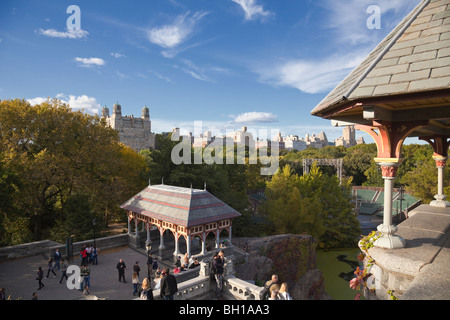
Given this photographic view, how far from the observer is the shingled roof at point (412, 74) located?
12.5ft

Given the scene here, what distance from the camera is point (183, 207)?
18359 mm

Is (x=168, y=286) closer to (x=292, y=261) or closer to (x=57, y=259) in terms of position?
(x=57, y=259)

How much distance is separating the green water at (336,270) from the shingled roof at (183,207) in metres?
12.3

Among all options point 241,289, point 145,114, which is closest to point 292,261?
point 241,289

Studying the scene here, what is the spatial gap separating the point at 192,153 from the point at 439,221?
1003 inches

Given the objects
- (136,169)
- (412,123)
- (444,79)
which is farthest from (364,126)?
(136,169)

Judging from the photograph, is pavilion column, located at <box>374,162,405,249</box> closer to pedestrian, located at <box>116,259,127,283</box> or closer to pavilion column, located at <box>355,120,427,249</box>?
pavilion column, located at <box>355,120,427,249</box>

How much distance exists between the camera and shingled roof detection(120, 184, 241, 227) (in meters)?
17.8

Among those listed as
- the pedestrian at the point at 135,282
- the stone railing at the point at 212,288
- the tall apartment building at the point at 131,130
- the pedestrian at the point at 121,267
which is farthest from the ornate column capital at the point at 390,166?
the tall apartment building at the point at 131,130

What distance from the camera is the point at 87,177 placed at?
944 inches

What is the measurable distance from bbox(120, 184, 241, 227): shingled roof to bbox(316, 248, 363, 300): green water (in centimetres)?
1231

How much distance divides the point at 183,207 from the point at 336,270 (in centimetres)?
1818

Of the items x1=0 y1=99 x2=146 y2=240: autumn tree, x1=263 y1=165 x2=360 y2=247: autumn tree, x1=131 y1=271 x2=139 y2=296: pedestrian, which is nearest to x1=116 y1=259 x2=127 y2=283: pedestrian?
x1=131 y1=271 x2=139 y2=296: pedestrian
